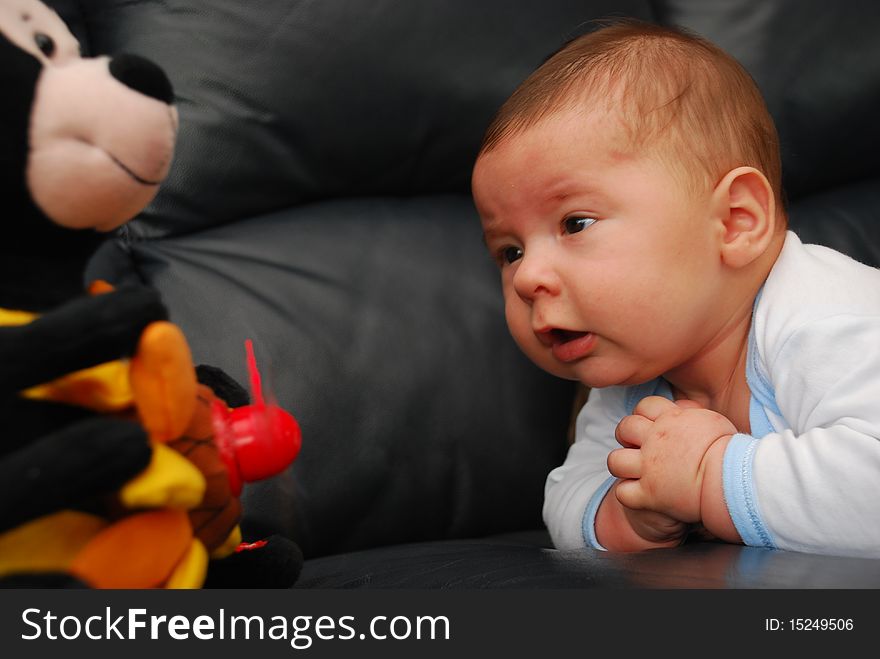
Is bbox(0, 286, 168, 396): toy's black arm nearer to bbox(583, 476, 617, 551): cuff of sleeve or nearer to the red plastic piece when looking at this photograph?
the red plastic piece

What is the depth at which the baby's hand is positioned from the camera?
905 mm

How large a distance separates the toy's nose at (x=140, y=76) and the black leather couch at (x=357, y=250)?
48 cm

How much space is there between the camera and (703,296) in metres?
0.97

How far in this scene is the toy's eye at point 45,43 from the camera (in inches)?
25.0

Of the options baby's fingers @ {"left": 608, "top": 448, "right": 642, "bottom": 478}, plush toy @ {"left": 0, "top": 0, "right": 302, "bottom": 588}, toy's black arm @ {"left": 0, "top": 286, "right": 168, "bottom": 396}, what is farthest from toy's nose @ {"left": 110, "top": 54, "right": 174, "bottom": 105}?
baby's fingers @ {"left": 608, "top": 448, "right": 642, "bottom": 478}

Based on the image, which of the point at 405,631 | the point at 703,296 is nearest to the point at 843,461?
the point at 703,296

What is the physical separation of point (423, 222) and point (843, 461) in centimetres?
64

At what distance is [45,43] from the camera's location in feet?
2.10

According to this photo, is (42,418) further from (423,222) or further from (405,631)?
(423,222)

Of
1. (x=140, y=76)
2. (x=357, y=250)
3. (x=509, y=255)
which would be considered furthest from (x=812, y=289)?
(x=140, y=76)

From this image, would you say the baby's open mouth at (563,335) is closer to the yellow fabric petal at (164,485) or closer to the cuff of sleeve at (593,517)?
the cuff of sleeve at (593,517)

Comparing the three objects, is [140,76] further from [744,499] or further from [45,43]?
[744,499]

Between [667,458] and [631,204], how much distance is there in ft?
0.81

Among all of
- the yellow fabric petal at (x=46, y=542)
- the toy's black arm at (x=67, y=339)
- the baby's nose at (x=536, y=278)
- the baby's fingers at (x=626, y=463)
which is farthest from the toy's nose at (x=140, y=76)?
the baby's fingers at (x=626, y=463)
